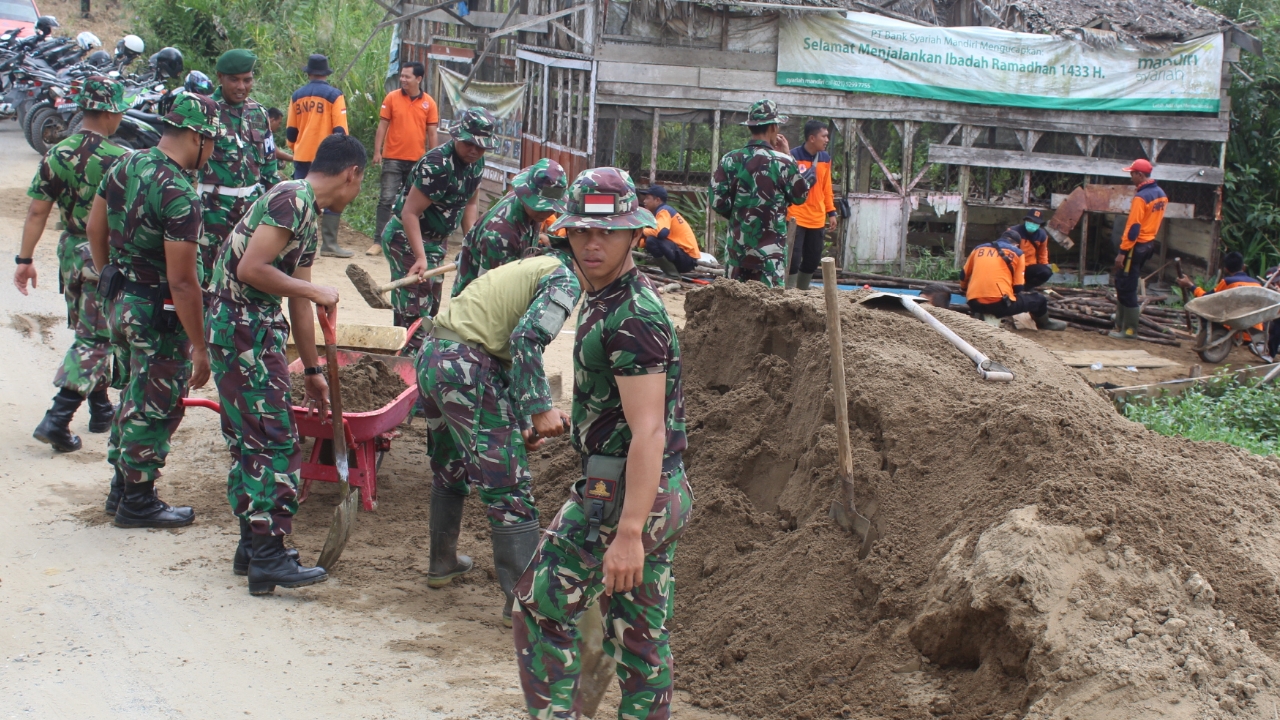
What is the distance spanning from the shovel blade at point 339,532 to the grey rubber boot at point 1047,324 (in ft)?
29.4

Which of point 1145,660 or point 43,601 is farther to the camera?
point 43,601

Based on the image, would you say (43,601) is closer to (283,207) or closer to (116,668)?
(116,668)

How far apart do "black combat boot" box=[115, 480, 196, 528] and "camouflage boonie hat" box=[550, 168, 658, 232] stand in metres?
3.31

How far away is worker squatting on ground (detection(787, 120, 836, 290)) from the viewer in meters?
10.9

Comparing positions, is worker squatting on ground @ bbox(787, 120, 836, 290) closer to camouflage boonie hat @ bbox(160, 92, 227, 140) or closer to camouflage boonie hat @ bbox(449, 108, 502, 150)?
camouflage boonie hat @ bbox(449, 108, 502, 150)

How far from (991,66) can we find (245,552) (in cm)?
1169

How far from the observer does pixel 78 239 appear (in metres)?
6.29

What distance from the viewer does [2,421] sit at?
6.73 m

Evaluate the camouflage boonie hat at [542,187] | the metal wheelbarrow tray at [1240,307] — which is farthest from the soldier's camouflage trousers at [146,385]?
the metal wheelbarrow tray at [1240,307]

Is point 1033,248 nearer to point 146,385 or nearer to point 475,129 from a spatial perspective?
point 475,129

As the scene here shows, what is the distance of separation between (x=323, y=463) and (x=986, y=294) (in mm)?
7573

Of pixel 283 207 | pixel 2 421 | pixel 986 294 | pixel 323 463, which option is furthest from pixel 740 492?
pixel 986 294

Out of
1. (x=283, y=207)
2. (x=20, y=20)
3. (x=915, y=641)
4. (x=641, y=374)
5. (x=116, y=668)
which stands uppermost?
(x=20, y=20)

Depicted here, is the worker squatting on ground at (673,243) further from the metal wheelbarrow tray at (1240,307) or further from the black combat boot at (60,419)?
the black combat boot at (60,419)
